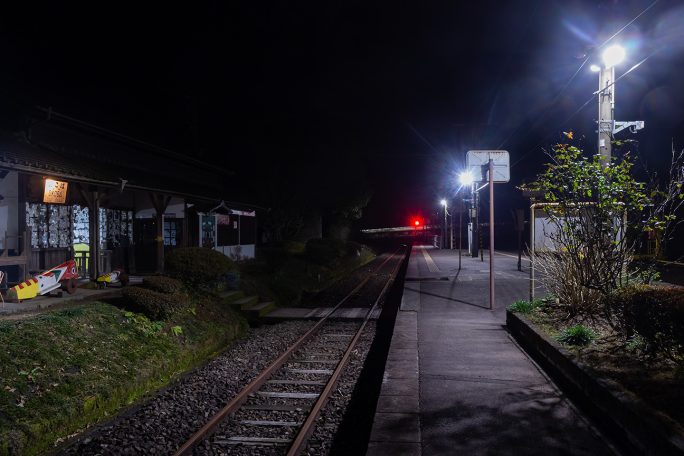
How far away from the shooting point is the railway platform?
4504mm

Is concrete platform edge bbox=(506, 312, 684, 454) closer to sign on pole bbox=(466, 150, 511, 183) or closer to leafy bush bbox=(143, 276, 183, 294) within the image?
sign on pole bbox=(466, 150, 511, 183)

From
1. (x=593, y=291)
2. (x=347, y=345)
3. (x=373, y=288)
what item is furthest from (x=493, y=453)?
(x=373, y=288)

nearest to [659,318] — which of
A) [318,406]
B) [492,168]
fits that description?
[318,406]

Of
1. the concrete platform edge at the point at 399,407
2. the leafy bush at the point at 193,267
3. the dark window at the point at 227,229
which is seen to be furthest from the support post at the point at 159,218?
the concrete platform edge at the point at 399,407

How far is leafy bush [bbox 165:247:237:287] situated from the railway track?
125 inches

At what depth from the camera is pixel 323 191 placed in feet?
114

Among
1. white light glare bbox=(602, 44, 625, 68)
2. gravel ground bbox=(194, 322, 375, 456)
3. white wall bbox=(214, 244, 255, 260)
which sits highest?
white light glare bbox=(602, 44, 625, 68)

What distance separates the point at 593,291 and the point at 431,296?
6.57 m

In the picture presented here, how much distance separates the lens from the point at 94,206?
12.8 metres

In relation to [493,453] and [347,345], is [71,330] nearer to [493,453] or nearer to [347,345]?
[347,345]

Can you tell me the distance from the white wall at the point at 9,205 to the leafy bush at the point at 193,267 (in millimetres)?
3427

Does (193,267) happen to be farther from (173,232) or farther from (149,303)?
(173,232)

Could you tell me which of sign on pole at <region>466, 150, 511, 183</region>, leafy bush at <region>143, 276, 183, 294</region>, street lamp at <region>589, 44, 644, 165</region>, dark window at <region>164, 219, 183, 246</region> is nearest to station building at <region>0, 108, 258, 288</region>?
dark window at <region>164, 219, 183, 246</region>

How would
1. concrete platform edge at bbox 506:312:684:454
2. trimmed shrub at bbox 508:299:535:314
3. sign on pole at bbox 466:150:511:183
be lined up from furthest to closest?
sign on pole at bbox 466:150:511:183 → trimmed shrub at bbox 508:299:535:314 → concrete platform edge at bbox 506:312:684:454
